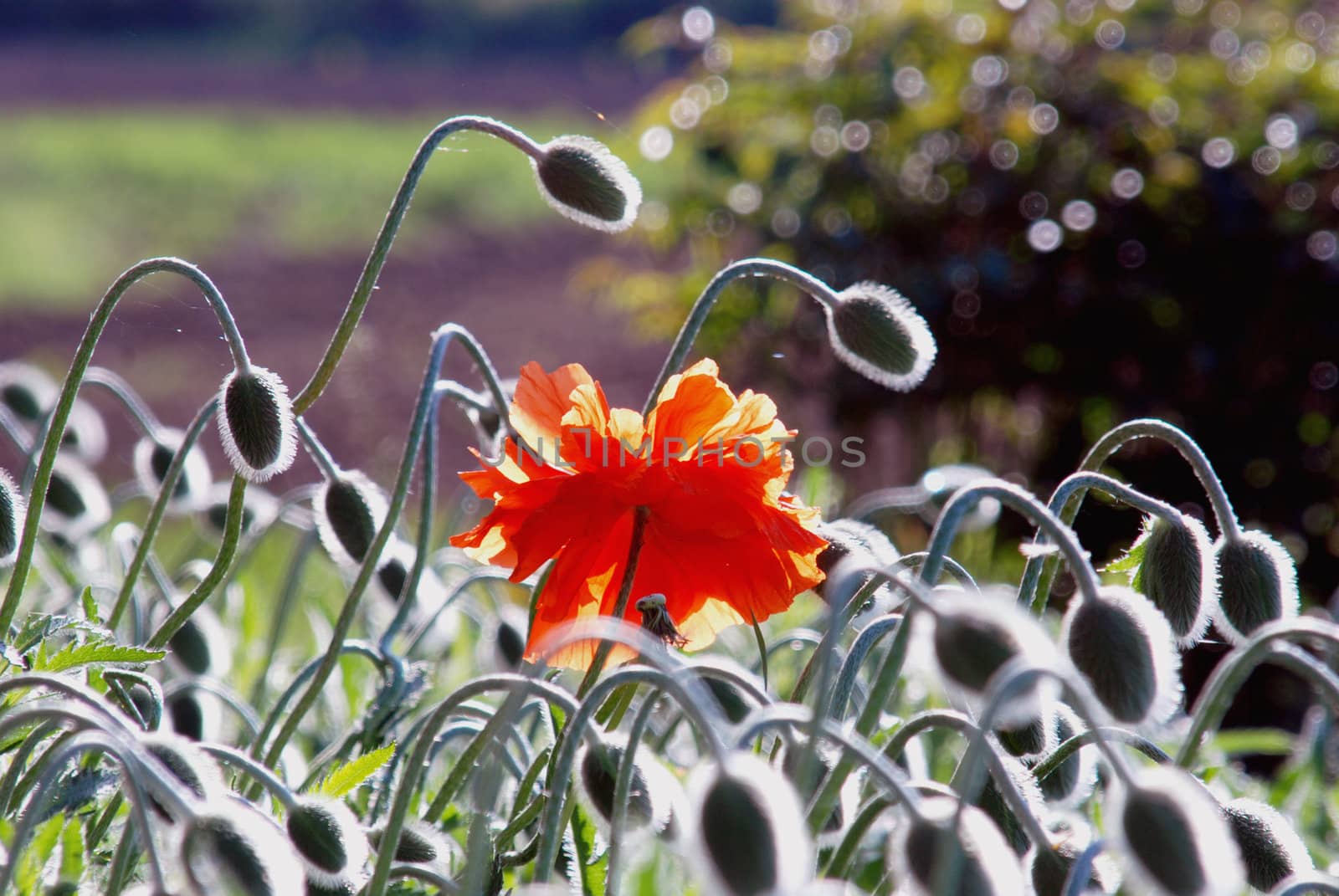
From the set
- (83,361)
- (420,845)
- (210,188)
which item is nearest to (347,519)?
(83,361)

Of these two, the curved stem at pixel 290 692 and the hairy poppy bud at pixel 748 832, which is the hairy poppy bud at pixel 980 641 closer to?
the hairy poppy bud at pixel 748 832

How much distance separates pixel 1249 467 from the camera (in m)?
3.66

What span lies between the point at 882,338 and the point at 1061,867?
0.50m

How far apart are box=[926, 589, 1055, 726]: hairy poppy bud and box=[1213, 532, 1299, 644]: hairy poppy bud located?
408 mm

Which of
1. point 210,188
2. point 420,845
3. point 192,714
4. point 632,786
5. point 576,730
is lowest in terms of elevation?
point 210,188

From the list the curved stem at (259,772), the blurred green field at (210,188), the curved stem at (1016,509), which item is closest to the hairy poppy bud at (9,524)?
the curved stem at (259,772)

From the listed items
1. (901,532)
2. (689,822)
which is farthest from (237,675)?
(901,532)

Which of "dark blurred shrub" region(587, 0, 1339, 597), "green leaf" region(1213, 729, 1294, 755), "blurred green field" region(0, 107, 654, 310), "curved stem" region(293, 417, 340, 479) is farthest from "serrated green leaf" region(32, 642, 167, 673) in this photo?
"blurred green field" region(0, 107, 654, 310)

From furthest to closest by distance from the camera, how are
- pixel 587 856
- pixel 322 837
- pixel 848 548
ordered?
1. pixel 848 548
2. pixel 587 856
3. pixel 322 837

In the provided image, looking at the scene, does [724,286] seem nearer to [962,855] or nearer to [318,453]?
[318,453]

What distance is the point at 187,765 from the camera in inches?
44.5

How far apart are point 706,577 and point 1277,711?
2831 millimetres

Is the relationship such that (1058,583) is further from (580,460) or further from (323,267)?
(323,267)

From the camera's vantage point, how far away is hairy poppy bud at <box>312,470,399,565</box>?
1463 mm
